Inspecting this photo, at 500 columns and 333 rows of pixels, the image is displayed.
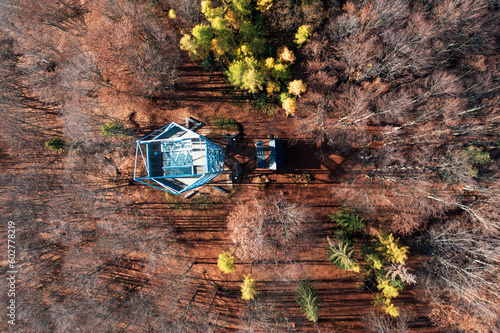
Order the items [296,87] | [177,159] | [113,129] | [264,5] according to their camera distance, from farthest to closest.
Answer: [113,129] → [264,5] → [296,87] → [177,159]

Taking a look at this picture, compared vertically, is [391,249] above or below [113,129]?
below

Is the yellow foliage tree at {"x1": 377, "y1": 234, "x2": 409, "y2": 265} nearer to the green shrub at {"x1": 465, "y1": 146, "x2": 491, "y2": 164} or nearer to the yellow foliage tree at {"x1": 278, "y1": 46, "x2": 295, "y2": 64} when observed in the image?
the green shrub at {"x1": 465, "y1": 146, "x2": 491, "y2": 164}

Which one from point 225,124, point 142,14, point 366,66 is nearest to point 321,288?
point 225,124

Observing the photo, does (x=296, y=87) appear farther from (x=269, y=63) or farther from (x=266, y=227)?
(x=266, y=227)

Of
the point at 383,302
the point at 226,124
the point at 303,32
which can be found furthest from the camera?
the point at 226,124

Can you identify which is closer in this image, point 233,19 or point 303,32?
point 303,32

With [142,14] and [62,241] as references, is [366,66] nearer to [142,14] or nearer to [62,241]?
[142,14]

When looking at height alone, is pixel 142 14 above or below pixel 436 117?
above

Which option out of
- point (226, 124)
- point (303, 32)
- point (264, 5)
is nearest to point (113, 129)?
point (226, 124)
